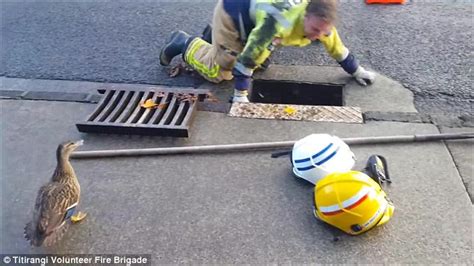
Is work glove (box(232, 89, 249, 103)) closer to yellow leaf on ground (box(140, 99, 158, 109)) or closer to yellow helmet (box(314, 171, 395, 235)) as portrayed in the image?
yellow leaf on ground (box(140, 99, 158, 109))

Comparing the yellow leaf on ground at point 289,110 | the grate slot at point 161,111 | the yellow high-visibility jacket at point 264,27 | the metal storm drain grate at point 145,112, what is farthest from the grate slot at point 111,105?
the yellow leaf on ground at point 289,110

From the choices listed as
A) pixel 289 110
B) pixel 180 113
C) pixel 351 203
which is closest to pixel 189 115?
pixel 180 113

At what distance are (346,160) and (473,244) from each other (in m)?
0.76

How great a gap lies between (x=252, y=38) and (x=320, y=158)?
3.25 feet

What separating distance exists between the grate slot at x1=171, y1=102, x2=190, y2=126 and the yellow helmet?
1.20 metres

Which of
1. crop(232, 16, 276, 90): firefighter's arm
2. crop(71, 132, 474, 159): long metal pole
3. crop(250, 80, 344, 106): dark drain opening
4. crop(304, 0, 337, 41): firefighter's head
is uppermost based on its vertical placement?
crop(304, 0, 337, 41): firefighter's head

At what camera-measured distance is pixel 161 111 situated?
10.7 ft

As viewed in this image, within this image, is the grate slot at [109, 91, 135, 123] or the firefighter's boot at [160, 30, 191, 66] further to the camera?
the firefighter's boot at [160, 30, 191, 66]

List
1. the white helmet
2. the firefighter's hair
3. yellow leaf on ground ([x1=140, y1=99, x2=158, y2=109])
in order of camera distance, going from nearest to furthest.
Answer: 1. the white helmet
2. the firefighter's hair
3. yellow leaf on ground ([x1=140, y1=99, x2=158, y2=109])

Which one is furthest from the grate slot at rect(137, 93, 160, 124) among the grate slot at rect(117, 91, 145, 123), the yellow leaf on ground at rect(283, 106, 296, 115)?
the yellow leaf on ground at rect(283, 106, 296, 115)

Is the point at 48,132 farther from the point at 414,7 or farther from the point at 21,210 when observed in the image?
the point at 414,7

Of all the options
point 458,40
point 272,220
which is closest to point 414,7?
point 458,40

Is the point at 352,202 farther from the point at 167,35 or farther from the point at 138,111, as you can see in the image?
the point at 167,35

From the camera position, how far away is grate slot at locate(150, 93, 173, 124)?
3160mm
